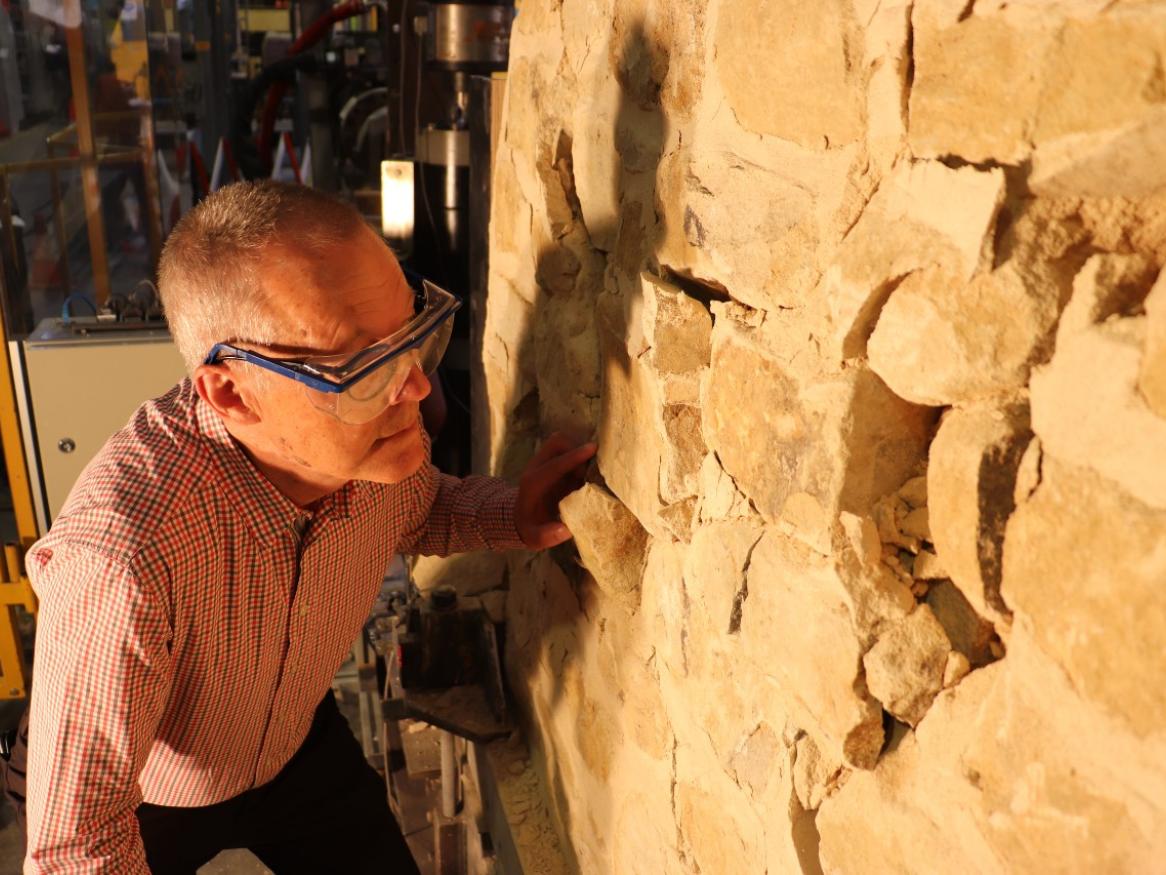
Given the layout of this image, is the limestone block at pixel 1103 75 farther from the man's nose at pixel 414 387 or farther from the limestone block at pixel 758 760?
the man's nose at pixel 414 387

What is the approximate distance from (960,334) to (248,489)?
101 cm

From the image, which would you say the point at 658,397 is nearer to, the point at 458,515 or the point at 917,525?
the point at 917,525

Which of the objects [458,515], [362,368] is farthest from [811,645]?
[458,515]

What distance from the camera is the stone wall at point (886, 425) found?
0.62 meters

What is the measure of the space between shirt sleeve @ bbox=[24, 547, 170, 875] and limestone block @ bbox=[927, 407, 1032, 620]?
952mm

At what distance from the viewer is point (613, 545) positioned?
1.37 metres

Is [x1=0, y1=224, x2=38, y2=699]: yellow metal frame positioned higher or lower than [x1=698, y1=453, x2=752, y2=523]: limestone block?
lower

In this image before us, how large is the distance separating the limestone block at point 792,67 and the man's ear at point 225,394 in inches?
27.2

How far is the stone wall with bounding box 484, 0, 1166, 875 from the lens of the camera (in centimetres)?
62

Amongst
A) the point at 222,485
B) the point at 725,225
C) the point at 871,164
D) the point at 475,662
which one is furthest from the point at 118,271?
the point at 871,164

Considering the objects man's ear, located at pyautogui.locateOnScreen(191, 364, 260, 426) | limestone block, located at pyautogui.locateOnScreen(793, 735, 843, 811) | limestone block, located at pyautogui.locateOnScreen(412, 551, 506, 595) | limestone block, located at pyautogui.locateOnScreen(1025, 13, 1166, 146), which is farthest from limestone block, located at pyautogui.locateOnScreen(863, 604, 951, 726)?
limestone block, located at pyautogui.locateOnScreen(412, 551, 506, 595)

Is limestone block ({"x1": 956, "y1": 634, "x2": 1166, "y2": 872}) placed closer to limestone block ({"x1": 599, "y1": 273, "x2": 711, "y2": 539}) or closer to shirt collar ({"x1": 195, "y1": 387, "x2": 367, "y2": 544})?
limestone block ({"x1": 599, "y1": 273, "x2": 711, "y2": 539})

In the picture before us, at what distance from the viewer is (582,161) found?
142 centimetres

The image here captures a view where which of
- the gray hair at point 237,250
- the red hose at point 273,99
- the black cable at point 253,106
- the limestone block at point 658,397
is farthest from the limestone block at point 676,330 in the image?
the black cable at point 253,106
